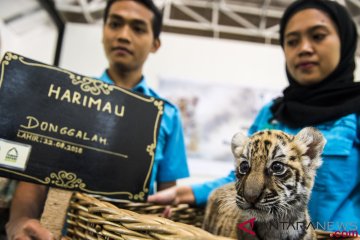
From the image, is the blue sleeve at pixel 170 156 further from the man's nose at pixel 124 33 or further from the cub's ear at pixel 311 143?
the cub's ear at pixel 311 143

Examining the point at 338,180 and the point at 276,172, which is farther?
the point at 338,180

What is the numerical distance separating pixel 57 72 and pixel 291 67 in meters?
0.60

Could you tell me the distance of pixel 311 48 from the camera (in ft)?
2.60

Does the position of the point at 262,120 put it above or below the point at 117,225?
above

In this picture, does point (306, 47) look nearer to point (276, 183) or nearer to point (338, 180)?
point (338, 180)

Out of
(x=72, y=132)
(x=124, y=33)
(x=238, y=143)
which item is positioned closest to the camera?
(x=238, y=143)

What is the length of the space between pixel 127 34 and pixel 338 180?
78 cm

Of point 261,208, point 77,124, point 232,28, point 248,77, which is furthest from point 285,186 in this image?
point 232,28

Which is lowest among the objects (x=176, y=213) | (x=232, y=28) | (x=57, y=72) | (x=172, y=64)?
(x=176, y=213)

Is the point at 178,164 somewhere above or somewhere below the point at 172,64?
below

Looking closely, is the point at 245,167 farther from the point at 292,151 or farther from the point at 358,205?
the point at 358,205

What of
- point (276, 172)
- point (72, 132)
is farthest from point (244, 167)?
point (72, 132)

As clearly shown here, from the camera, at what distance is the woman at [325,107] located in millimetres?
651

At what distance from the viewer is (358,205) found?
67cm
